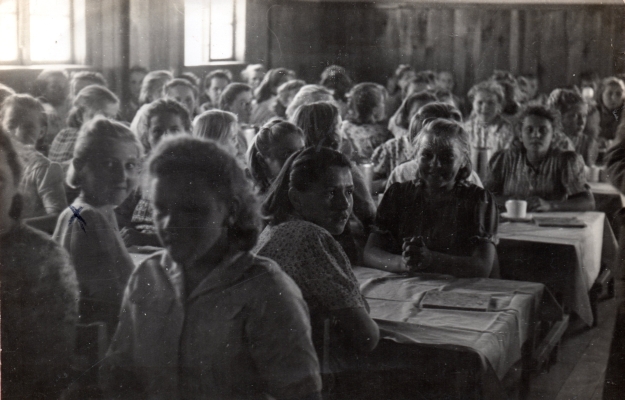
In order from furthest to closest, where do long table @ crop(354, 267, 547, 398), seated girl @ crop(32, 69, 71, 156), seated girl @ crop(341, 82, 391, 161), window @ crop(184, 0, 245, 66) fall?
seated girl @ crop(32, 69, 71, 156), window @ crop(184, 0, 245, 66), seated girl @ crop(341, 82, 391, 161), long table @ crop(354, 267, 547, 398)

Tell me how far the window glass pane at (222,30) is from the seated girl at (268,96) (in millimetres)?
174

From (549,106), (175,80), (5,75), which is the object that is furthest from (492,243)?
(5,75)

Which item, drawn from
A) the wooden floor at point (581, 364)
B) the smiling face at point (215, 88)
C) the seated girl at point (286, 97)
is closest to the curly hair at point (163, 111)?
the smiling face at point (215, 88)

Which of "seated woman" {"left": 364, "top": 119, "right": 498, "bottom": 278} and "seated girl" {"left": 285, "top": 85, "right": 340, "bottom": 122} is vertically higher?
"seated girl" {"left": 285, "top": 85, "right": 340, "bottom": 122}

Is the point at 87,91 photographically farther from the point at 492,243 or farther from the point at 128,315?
the point at 492,243

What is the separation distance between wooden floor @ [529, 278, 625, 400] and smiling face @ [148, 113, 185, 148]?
5.06ft

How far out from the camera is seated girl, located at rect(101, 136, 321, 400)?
2.43 meters

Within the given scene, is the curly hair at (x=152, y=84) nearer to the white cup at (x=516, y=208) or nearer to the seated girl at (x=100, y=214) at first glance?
the seated girl at (x=100, y=214)

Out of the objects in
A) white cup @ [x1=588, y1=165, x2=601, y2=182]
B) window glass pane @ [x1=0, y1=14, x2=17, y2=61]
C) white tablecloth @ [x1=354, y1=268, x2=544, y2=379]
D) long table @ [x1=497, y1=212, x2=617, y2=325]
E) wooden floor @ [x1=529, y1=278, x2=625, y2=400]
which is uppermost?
window glass pane @ [x1=0, y1=14, x2=17, y2=61]

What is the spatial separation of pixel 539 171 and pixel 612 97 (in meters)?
0.34

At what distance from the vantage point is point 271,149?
245 cm

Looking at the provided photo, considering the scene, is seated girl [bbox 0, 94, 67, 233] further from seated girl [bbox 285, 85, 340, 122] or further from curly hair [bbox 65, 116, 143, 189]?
seated girl [bbox 285, 85, 340, 122]

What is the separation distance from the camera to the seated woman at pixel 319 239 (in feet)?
7.83

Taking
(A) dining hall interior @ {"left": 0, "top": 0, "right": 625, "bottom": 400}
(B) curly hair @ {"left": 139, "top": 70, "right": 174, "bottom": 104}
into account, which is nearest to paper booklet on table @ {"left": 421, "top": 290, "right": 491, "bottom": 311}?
(A) dining hall interior @ {"left": 0, "top": 0, "right": 625, "bottom": 400}
